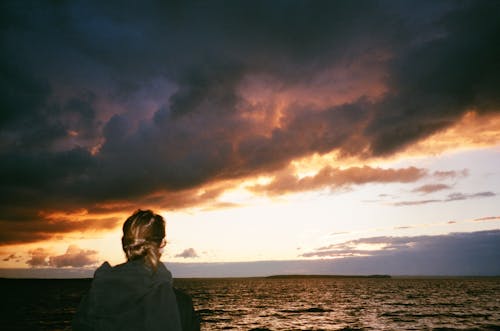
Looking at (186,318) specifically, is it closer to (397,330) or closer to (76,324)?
(76,324)

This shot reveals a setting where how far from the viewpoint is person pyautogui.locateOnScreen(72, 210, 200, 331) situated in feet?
7.94

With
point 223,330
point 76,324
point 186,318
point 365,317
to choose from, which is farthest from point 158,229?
point 365,317

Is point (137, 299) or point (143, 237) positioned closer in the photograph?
point (137, 299)

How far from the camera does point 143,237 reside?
2.67 m

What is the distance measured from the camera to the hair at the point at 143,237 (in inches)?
104

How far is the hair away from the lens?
8.64ft

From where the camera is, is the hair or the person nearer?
the person

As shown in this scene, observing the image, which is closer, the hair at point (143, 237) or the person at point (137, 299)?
the person at point (137, 299)

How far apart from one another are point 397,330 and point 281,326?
10.6m

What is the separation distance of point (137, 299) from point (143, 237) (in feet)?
1.45

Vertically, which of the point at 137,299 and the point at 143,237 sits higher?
the point at 143,237

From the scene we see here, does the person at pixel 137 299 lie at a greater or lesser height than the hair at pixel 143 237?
lesser

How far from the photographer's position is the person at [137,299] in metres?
2.42

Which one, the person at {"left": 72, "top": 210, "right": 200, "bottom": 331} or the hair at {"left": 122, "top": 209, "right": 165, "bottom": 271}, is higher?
the hair at {"left": 122, "top": 209, "right": 165, "bottom": 271}
